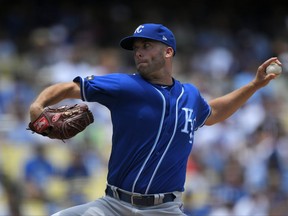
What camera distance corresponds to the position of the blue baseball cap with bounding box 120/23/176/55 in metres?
5.03

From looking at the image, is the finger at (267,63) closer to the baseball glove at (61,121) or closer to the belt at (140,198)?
the belt at (140,198)

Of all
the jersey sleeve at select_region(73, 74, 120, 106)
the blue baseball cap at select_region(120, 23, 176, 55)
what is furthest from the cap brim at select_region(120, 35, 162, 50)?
the jersey sleeve at select_region(73, 74, 120, 106)

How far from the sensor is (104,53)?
13.0m

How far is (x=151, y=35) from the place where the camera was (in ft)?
16.5

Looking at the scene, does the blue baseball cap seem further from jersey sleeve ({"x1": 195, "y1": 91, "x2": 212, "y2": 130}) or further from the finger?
the finger

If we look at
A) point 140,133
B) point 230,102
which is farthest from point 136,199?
point 230,102

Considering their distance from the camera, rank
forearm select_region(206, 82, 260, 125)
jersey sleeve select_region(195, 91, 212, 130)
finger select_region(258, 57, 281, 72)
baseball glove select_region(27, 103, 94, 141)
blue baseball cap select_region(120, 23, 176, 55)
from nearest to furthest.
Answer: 1. baseball glove select_region(27, 103, 94, 141)
2. blue baseball cap select_region(120, 23, 176, 55)
3. jersey sleeve select_region(195, 91, 212, 130)
4. finger select_region(258, 57, 281, 72)
5. forearm select_region(206, 82, 260, 125)

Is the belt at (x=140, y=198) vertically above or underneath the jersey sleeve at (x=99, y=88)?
underneath

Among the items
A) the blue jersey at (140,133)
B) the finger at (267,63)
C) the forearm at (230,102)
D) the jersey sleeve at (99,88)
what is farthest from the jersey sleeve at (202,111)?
the jersey sleeve at (99,88)

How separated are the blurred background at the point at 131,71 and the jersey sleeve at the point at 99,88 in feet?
14.0

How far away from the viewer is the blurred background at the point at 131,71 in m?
9.36

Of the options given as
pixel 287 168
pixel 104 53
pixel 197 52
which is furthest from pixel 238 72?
pixel 287 168

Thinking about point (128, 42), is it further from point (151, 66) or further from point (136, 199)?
point (136, 199)

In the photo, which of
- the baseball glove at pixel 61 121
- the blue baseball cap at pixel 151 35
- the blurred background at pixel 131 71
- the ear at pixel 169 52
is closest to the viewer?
the baseball glove at pixel 61 121
